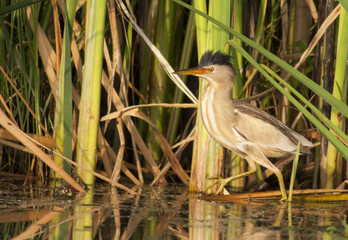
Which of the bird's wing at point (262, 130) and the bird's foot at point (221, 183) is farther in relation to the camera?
the bird's wing at point (262, 130)

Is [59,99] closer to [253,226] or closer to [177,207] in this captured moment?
[177,207]

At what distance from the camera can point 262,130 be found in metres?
3.16

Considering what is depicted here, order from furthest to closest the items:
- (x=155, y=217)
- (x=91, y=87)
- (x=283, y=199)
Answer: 1. (x=91, y=87)
2. (x=283, y=199)
3. (x=155, y=217)

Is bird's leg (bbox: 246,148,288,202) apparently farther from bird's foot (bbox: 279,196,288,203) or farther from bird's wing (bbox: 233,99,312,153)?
bird's foot (bbox: 279,196,288,203)

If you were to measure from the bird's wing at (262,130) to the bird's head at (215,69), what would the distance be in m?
0.15

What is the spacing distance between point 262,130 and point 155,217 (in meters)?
1.09

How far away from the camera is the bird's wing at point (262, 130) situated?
3129mm

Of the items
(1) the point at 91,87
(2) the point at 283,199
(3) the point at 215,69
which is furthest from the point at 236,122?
(1) the point at 91,87

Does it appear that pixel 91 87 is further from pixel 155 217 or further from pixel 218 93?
pixel 155 217

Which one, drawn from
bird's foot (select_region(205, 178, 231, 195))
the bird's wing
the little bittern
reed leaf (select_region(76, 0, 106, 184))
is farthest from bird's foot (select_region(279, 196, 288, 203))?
reed leaf (select_region(76, 0, 106, 184))

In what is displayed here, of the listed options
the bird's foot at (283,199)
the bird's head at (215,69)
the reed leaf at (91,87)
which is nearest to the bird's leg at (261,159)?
the bird's foot at (283,199)

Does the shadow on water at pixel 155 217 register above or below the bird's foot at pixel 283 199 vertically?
below

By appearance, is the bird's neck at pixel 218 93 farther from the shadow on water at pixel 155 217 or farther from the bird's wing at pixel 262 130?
the shadow on water at pixel 155 217

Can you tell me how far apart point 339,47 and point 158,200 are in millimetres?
1173
